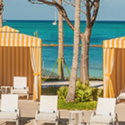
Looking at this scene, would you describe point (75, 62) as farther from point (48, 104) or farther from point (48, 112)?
point (48, 112)

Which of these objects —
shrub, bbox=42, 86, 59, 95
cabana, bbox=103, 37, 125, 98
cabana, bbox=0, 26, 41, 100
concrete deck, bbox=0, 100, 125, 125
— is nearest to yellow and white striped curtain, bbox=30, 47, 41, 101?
concrete deck, bbox=0, 100, 125, 125

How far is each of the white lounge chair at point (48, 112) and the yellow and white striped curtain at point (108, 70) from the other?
3.22 metres

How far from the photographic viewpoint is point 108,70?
47.6 feet

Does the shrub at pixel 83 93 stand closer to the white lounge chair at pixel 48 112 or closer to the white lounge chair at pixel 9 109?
the white lounge chair at pixel 48 112

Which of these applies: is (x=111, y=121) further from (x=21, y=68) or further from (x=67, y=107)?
(x=21, y=68)

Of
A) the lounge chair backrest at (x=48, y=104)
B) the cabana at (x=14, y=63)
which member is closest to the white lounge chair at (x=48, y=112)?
the lounge chair backrest at (x=48, y=104)

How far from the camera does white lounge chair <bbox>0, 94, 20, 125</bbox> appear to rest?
11008 mm

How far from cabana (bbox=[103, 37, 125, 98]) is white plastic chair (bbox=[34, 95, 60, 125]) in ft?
10.6

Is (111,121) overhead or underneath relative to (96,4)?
underneath

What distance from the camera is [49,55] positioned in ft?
209

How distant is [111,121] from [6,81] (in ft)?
22.6

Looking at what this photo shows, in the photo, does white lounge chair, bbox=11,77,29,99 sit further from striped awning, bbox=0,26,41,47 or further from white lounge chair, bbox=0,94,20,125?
white lounge chair, bbox=0,94,20,125

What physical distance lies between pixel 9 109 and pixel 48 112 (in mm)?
1026

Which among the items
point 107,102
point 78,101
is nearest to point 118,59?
point 78,101
